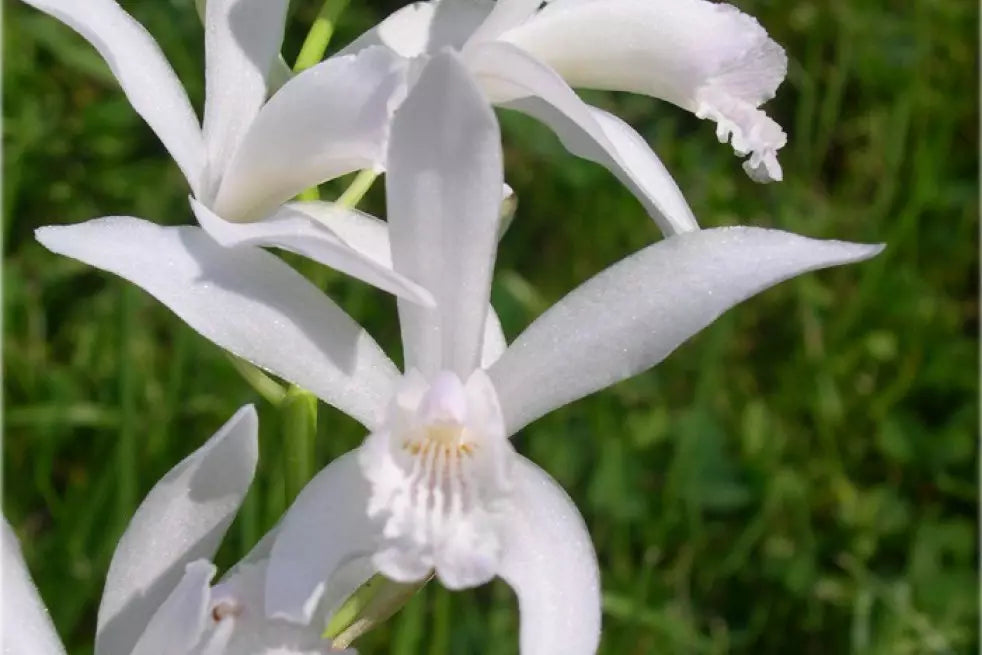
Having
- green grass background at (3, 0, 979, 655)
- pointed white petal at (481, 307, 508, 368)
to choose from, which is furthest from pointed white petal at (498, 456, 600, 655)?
green grass background at (3, 0, 979, 655)

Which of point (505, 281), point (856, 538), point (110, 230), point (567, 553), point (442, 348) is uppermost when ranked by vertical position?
point (110, 230)

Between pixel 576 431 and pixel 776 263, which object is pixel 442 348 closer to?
pixel 776 263

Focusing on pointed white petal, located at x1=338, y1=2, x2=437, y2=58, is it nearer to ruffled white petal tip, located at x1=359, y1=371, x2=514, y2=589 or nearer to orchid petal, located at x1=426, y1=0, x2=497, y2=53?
orchid petal, located at x1=426, y1=0, x2=497, y2=53

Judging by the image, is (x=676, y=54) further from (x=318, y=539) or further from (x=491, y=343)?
(x=318, y=539)

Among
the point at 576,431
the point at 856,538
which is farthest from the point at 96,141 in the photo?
the point at 856,538

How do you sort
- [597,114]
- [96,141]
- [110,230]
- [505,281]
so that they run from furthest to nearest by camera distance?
[96,141] < [505,281] < [597,114] < [110,230]

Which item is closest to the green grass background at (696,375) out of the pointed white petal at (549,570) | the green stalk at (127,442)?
the green stalk at (127,442)

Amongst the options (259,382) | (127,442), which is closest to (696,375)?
(127,442)
